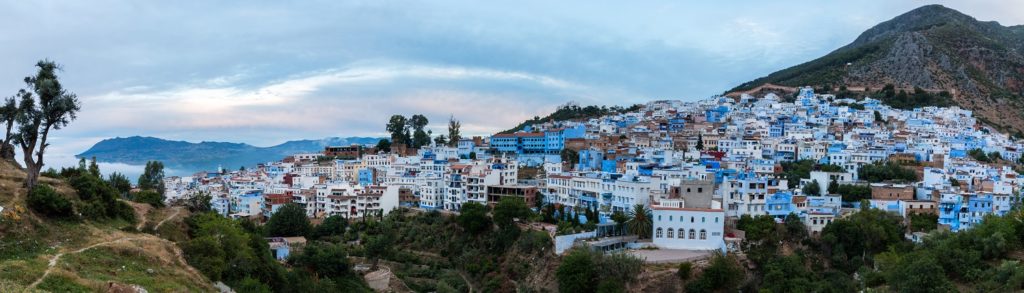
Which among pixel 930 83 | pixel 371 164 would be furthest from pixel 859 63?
pixel 371 164

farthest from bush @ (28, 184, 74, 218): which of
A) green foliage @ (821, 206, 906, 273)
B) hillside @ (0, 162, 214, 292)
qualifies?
green foliage @ (821, 206, 906, 273)

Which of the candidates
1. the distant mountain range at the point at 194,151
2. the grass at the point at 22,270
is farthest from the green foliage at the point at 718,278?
the distant mountain range at the point at 194,151

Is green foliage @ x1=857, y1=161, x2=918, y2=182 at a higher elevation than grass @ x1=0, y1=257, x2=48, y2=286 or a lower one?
higher

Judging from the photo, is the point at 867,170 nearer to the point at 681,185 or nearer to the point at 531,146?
the point at 681,185

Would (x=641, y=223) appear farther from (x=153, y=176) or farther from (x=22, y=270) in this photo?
(x=153, y=176)

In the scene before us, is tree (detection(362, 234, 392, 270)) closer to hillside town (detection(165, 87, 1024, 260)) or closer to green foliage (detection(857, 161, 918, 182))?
hillside town (detection(165, 87, 1024, 260))
